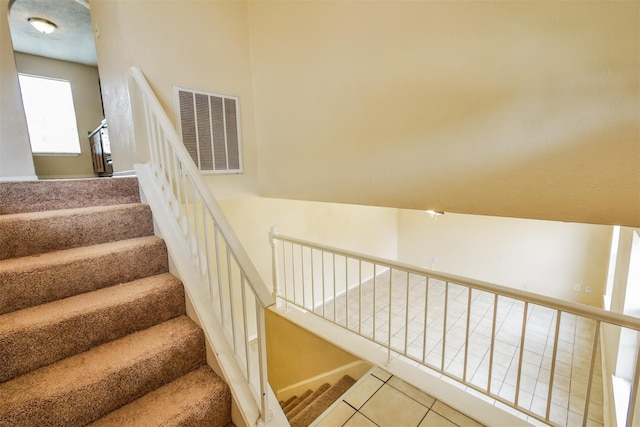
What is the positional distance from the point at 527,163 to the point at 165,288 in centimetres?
194

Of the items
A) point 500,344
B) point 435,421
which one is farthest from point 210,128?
point 500,344

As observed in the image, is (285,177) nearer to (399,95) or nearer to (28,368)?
(399,95)

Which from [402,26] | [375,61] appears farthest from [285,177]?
[402,26]

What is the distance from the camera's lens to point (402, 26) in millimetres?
1547

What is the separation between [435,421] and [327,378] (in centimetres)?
123

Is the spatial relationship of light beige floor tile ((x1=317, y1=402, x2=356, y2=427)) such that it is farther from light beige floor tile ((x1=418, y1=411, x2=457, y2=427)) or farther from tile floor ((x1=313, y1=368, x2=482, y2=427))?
light beige floor tile ((x1=418, y1=411, x2=457, y2=427))

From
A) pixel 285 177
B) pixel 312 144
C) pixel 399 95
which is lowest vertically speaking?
pixel 285 177

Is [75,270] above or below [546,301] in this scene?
above

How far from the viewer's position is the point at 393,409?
1.81 m

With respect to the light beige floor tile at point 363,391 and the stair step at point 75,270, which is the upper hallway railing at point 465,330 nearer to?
the light beige floor tile at point 363,391

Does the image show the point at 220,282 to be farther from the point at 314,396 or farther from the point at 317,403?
the point at 314,396

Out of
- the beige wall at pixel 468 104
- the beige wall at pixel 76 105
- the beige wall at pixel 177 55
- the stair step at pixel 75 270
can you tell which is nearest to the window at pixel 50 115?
the beige wall at pixel 76 105

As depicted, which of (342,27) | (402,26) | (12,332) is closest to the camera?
(12,332)

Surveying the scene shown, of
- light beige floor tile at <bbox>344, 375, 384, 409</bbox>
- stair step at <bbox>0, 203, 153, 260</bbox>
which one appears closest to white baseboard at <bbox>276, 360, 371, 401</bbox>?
light beige floor tile at <bbox>344, 375, 384, 409</bbox>
